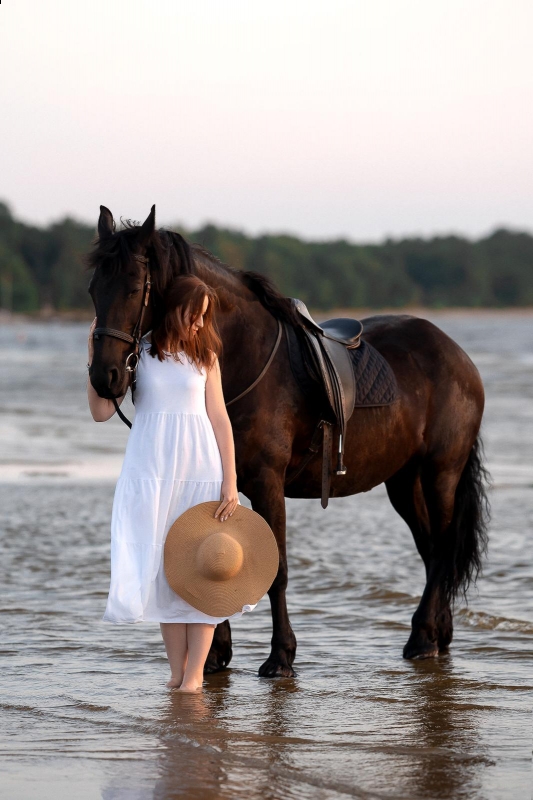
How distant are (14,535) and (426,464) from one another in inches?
153

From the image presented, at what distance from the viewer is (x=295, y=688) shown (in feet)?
15.3

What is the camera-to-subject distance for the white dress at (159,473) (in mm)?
4363

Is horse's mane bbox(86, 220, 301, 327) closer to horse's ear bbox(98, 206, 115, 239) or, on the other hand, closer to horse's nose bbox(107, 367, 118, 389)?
horse's ear bbox(98, 206, 115, 239)

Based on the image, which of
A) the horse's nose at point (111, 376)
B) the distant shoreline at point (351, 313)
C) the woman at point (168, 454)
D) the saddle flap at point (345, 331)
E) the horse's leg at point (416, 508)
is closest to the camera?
the horse's nose at point (111, 376)

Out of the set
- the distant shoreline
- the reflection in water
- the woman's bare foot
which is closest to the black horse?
the woman's bare foot

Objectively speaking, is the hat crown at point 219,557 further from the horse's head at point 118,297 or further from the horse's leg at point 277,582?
the horse's head at point 118,297

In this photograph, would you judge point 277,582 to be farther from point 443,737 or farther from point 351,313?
point 351,313

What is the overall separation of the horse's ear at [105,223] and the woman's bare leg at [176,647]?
5.08ft

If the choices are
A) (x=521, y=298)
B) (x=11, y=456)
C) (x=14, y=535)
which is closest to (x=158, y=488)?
(x=14, y=535)

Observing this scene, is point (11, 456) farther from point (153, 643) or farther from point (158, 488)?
point (158, 488)

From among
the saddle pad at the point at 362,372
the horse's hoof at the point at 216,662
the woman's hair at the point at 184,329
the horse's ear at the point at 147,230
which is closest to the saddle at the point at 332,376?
the saddle pad at the point at 362,372

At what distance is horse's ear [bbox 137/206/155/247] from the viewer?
436cm

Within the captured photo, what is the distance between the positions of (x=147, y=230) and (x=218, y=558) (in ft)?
4.28

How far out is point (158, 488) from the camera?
4371mm
